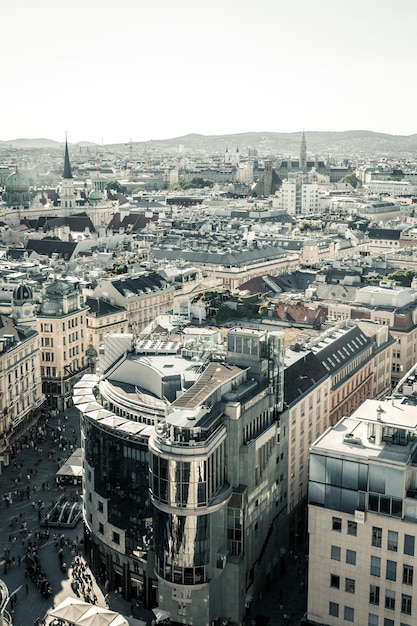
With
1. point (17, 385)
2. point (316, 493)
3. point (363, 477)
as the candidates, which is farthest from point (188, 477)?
point (17, 385)

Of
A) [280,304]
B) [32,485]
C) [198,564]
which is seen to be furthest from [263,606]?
[280,304]

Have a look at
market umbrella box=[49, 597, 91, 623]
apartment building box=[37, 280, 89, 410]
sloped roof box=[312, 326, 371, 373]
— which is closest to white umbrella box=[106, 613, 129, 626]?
market umbrella box=[49, 597, 91, 623]

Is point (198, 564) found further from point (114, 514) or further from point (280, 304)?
point (280, 304)

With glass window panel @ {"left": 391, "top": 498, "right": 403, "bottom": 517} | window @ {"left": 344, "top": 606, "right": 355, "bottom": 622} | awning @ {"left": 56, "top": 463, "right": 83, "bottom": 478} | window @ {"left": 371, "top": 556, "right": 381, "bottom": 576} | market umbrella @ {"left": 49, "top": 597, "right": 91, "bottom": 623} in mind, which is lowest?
awning @ {"left": 56, "top": 463, "right": 83, "bottom": 478}

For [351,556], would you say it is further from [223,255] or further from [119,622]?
[223,255]

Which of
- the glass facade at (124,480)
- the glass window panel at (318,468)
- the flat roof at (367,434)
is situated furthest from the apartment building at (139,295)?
the glass window panel at (318,468)

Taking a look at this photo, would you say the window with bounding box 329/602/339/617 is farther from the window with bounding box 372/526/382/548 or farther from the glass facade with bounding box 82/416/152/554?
the glass facade with bounding box 82/416/152/554
